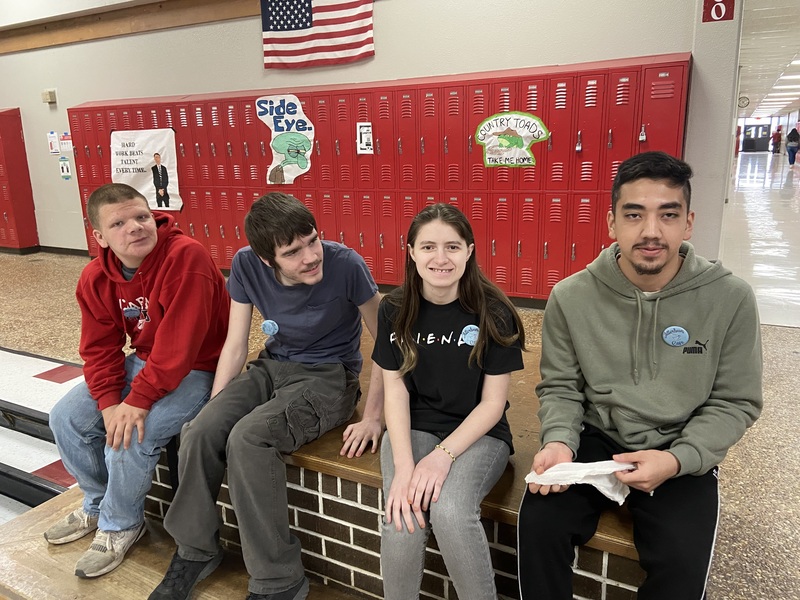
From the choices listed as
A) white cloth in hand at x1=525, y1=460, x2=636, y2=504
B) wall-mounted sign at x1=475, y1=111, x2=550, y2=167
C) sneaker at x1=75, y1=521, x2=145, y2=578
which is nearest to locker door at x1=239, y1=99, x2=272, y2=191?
wall-mounted sign at x1=475, y1=111, x2=550, y2=167

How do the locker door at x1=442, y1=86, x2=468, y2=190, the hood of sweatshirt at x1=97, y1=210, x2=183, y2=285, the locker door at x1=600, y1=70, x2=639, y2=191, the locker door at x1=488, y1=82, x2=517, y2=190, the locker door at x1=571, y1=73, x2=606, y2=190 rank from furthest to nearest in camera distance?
the locker door at x1=442, y1=86, x2=468, y2=190 → the locker door at x1=488, y1=82, x2=517, y2=190 → the locker door at x1=571, y1=73, x2=606, y2=190 → the locker door at x1=600, y1=70, x2=639, y2=191 → the hood of sweatshirt at x1=97, y1=210, x2=183, y2=285

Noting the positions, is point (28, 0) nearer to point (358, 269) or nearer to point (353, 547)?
point (358, 269)

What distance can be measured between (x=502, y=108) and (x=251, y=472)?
3728 mm

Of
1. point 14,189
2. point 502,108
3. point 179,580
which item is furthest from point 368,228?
point 14,189

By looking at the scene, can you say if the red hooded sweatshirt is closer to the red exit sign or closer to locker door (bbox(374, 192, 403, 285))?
locker door (bbox(374, 192, 403, 285))

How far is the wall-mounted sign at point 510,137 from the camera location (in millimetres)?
4445

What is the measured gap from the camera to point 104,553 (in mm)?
1821

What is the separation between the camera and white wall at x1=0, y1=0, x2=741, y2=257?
409 cm

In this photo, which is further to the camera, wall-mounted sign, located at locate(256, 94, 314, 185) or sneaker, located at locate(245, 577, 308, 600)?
wall-mounted sign, located at locate(256, 94, 314, 185)

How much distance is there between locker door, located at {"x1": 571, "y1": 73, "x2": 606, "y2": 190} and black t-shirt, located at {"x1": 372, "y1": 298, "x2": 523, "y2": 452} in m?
3.17

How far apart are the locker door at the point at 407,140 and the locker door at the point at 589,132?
1324 millimetres

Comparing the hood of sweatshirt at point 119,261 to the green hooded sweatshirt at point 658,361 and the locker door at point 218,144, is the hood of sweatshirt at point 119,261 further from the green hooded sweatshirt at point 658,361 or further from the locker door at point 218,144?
the locker door at point 218,144

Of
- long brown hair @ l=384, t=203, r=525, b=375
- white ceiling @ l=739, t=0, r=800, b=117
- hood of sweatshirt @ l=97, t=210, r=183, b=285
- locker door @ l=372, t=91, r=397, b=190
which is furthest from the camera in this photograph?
white ceiling @ l=739, t=0, r=800, b=117

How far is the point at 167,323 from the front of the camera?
189cm
